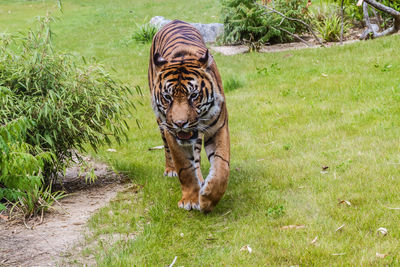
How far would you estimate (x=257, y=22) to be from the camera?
44.4 feet

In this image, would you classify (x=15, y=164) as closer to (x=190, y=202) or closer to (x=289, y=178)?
(x=190, y=202)

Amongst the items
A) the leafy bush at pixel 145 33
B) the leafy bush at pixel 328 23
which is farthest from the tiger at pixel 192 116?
the leafy bush at pixel 145 33

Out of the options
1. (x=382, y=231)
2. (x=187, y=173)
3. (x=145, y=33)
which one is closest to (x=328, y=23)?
(x=145, y=33)

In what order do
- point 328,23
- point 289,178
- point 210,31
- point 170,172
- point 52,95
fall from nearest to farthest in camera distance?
point 52,95 → point 289,178 → point 170,172 → point 328,23 → point 210,31

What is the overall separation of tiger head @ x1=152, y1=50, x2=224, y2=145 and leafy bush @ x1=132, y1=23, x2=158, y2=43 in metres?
11.9

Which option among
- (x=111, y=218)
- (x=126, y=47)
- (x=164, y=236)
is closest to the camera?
(x=164, y=236)

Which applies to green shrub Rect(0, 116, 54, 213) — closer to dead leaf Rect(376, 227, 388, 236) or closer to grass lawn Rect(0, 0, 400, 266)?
grass lawn Rect(0, 0, 400, 266)

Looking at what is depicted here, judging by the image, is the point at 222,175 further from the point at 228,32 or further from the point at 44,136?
the point at 228,32

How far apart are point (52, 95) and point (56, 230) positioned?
4.91ft

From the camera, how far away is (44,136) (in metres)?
5.61

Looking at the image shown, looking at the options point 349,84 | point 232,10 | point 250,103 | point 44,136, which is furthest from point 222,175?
point 232,10

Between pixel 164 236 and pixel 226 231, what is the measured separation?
0.56m

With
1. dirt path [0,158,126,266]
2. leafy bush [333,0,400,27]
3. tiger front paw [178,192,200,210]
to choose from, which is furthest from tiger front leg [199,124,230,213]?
leafy bush [333,0,400,27]

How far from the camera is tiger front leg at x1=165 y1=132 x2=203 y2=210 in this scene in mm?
5109
